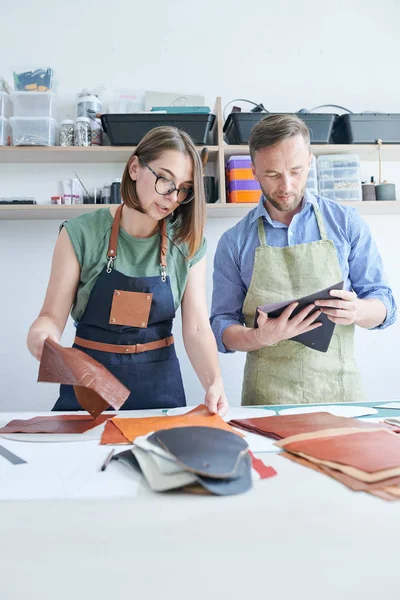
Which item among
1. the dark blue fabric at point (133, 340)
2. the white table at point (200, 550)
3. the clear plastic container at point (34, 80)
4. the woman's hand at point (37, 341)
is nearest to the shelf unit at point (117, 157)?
the clear plastic container at point (34, 80)

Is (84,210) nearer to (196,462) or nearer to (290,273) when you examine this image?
(290,273)

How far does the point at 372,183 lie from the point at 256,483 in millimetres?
2230

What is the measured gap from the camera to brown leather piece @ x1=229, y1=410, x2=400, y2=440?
3.51ft

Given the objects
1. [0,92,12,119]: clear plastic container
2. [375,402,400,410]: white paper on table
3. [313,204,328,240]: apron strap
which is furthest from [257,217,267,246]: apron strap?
[0,92,12,119]: clear plastic container

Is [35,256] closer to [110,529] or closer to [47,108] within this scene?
[47,108]

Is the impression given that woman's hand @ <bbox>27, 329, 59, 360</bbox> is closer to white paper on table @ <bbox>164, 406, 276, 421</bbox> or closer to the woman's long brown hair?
white paper on table @ <bbox>164, 406, 276, 421</bbox>

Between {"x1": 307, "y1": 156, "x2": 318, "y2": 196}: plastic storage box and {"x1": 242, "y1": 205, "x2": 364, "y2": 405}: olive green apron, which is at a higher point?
{"x1": 307, "y1": 156, "x2": 318, "y2": 196}: plastic storage box

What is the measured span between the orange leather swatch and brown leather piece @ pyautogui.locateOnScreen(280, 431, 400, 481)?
0.19 metres

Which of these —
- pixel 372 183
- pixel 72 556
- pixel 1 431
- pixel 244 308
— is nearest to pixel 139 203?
pixel 244 308

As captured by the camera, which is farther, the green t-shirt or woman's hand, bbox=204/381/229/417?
the green t-shirt

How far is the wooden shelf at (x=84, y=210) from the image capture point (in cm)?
245

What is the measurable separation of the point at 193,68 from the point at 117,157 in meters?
0.69

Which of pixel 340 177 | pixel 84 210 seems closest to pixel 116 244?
pixel 84 210

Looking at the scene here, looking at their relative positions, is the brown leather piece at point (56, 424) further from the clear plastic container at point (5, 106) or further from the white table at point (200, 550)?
the clear plastic container at point (5, 106)
